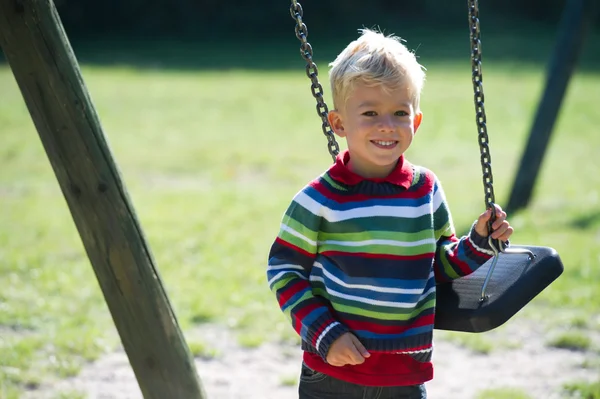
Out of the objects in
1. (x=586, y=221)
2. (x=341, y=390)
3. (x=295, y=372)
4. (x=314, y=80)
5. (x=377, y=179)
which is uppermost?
(x=586, y=221)

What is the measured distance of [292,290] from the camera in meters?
2.40

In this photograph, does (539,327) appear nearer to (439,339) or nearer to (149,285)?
(439,339)

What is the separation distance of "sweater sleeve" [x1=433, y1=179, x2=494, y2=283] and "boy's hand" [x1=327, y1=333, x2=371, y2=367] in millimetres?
437

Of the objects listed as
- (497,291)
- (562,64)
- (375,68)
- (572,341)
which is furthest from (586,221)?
(375,68)

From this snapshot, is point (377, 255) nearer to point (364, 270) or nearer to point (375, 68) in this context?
point (364, 270)

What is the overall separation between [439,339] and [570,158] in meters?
6.96

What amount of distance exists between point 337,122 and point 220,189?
7.32 m

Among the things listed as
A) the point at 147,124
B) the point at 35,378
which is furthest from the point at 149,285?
the point at 147,124

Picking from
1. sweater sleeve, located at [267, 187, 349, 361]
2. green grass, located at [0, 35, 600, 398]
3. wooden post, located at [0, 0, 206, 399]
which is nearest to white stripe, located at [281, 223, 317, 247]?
sweater sleeve, located at [267, 187, 349, 361]

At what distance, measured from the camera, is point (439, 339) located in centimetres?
514

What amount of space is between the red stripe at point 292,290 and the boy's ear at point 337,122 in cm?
45

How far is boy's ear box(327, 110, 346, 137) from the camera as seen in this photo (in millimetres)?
2480

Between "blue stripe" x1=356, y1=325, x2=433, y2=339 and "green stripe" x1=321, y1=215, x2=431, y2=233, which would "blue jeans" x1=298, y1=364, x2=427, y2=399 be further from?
"green stripe" x1=321, y1=215, x2=431, y2=233

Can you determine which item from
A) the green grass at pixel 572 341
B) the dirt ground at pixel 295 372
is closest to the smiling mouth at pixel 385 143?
the dirt ground at pixel 295 372
